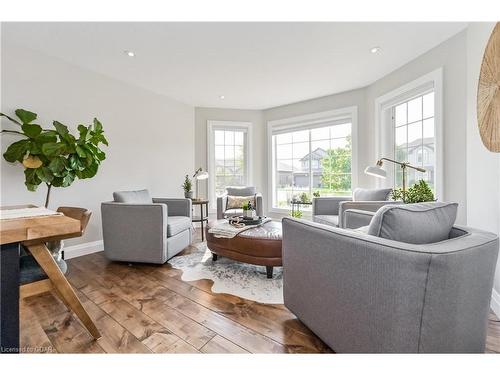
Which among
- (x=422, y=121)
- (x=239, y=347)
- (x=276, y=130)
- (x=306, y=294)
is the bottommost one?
(x=239, y=347)

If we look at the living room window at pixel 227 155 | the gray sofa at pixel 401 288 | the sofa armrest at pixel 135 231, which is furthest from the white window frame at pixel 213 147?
the gray sofa at pixel 401 288

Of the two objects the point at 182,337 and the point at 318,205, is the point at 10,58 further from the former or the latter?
the point at 318,205

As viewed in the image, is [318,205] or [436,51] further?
[318,205]

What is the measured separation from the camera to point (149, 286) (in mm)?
2221

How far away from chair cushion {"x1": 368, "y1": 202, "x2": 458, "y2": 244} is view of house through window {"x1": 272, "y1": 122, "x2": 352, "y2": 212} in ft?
10.1

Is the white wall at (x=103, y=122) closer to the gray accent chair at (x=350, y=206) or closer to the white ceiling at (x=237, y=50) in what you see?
the white ceiling at (x=237, y=50)

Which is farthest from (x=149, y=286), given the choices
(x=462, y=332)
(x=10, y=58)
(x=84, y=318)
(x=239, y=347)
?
(x=10, y=58)

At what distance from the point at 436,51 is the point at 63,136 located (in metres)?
4.05

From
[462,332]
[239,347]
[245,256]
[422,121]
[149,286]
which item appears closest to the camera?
[462,332]

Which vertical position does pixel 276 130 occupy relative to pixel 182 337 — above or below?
above

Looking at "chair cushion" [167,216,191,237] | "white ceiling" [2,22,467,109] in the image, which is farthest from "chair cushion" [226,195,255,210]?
"white ceiling" [2,22,467,109]

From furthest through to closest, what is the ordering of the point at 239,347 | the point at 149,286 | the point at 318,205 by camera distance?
the point at 318,205, the point at 149,286, the point at 239,347

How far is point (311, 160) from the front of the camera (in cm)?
475

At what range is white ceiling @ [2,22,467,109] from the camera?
227 centimetres
